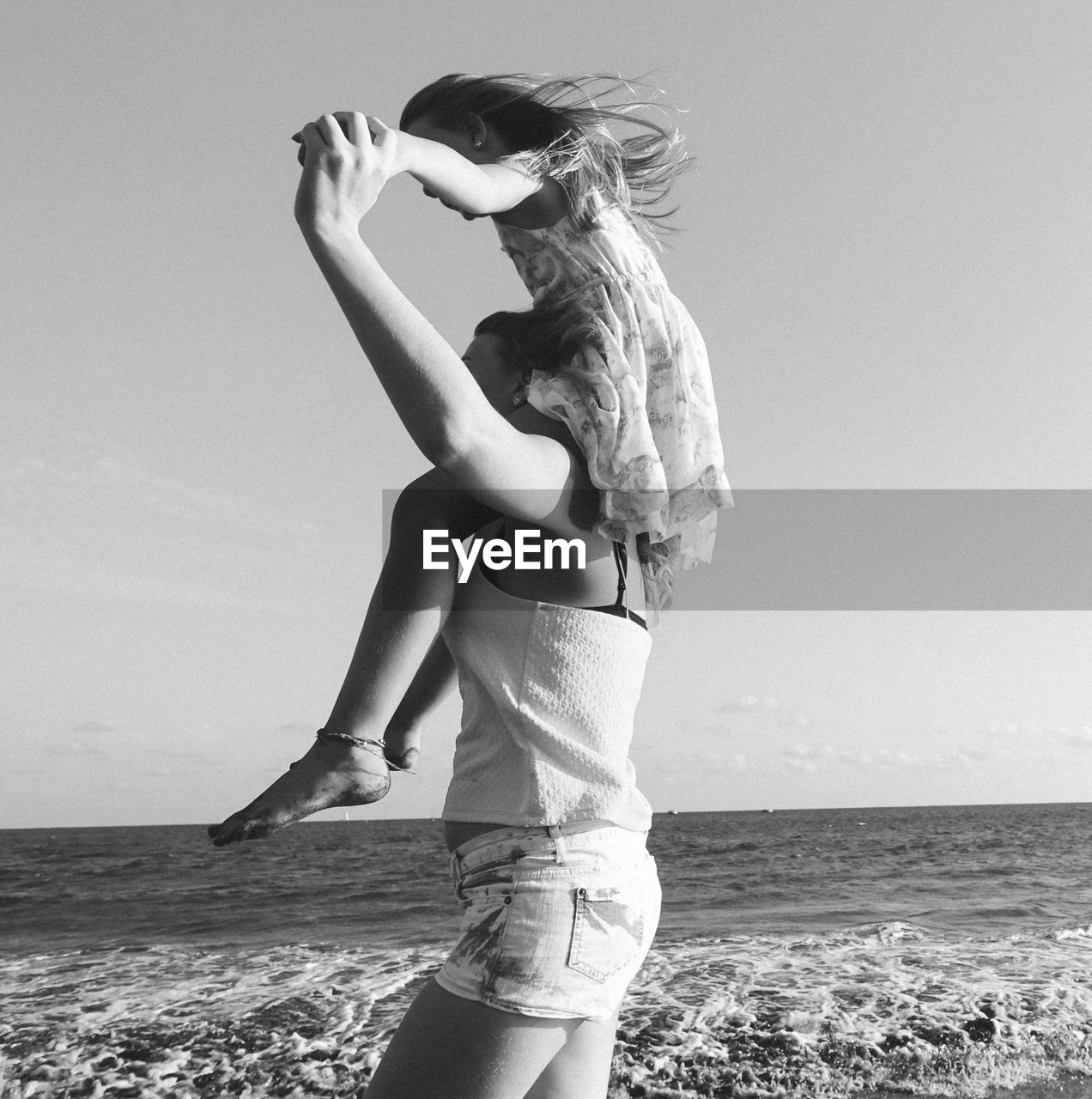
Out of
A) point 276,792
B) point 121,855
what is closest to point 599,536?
point 276,792

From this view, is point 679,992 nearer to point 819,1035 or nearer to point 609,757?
point 819,1035

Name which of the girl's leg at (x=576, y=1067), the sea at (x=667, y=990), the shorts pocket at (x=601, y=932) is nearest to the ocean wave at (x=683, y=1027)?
the sea at (x=667, y=990)

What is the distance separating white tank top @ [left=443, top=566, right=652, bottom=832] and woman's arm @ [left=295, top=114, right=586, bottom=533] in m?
0.19

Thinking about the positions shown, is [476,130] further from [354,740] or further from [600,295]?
[354,740]

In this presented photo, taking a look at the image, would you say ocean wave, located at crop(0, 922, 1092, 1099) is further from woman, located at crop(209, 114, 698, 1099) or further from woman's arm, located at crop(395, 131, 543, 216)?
woman's arm, located at crop(395, 131, 543, 216)

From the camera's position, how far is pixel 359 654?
3.14 feet

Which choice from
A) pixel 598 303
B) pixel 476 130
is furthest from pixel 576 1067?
pixel 476 130

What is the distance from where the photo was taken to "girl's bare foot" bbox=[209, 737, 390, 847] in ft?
2.87

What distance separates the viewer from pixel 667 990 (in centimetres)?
678

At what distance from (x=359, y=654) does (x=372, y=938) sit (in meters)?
13.2

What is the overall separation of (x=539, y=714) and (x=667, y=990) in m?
6.55

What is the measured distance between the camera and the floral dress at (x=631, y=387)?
3.29 feet

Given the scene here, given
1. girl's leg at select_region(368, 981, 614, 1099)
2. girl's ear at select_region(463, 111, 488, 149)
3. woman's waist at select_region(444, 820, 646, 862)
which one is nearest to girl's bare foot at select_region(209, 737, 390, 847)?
woman's waist at select_region(444, 820, 646, 862)

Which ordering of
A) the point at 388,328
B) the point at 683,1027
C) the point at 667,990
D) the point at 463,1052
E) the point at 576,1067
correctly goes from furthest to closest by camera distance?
the point at 667,990, the point at 683,1027, the point at 576,1067, the point at 463,1052, the point at 388,328
